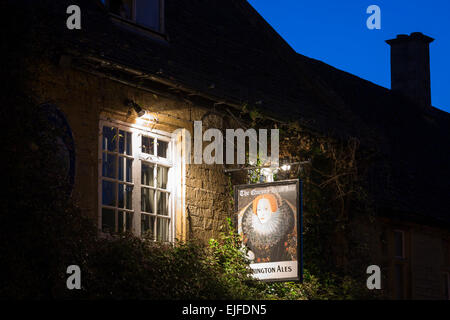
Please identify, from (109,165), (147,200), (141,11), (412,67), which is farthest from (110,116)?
(412,67)

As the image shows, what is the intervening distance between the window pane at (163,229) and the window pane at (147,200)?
0.26 m

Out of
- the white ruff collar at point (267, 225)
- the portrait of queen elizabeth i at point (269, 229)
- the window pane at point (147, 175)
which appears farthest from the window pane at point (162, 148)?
the white ruff collar at point (267, 225)

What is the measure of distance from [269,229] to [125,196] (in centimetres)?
210

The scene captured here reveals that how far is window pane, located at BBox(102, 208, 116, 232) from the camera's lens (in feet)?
37.0

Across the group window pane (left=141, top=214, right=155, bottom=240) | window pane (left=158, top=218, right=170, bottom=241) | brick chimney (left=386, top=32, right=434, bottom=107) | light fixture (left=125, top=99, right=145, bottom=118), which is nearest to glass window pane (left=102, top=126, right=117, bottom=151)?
light fixture (left=125, top=99, right=145, bottom=118)

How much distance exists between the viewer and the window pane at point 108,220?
1128 cm

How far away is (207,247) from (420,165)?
1013 centimetres

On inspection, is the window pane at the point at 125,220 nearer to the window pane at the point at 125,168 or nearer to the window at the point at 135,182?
the window at the point at 135,182

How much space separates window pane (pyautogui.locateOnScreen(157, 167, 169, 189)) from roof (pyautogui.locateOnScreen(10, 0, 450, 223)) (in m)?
1.25

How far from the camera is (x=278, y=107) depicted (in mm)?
14195

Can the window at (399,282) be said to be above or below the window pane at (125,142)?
below

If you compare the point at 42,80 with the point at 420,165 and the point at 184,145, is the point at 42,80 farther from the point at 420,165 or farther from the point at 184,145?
the point at 420,165

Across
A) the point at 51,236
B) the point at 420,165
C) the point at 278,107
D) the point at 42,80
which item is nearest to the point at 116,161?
the point at 42,80

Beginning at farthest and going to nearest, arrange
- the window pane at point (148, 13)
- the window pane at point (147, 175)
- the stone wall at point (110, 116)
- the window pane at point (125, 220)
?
the window pane at point (148, 13) → the window pane at point (147, 175) → the window pane at point (125, 220) → the stone wall at point (110, 116)
